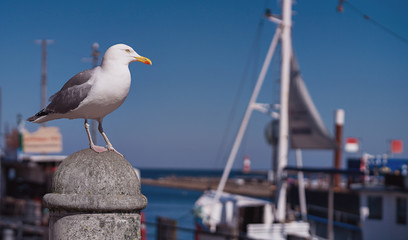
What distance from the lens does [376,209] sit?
702 inches

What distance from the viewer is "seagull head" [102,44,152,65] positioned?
336 cm

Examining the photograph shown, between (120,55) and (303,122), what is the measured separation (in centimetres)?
2379

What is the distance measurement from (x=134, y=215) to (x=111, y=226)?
0.17 m

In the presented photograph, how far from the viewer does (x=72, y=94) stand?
137 inches

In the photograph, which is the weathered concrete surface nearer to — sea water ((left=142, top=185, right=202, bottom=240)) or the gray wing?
the gray wing

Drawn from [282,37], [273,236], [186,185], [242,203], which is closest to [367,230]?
[273,236]

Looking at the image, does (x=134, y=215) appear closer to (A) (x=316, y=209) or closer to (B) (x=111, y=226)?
(B) (x=111, y=226)

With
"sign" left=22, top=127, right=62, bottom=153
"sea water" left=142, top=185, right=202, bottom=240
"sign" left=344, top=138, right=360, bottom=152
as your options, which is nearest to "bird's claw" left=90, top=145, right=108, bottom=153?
"sea water" left=142, top=185, right=202, bottom=240

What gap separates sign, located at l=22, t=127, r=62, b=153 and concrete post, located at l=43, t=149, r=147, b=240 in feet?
92.5

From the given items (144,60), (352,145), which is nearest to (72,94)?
(144,60)

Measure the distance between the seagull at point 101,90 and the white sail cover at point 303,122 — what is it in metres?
22.7

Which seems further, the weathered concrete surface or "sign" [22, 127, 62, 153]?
"sign" [22, 127, 62, 153]

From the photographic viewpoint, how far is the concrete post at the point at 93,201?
3018mm

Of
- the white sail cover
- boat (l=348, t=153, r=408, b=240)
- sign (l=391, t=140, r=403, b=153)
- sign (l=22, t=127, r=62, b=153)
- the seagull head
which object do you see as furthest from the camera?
sign (l=22, t=127, r=62, b=153)
